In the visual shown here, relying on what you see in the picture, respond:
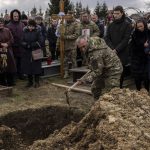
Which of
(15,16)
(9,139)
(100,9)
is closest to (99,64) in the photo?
(9,139)

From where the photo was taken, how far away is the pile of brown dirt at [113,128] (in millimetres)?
4812

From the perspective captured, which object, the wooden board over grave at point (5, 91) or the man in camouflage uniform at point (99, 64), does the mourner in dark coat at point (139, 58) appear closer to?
the man in camouflage uniform at point (99, 64)

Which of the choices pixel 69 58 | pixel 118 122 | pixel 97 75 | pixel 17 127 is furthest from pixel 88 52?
pixel 69 58

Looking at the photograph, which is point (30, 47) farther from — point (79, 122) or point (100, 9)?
point (100, 9)

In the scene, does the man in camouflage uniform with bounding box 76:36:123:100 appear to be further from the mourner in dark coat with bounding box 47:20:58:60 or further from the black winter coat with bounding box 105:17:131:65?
the mourner in dark coat with bounding box 47:20:58:60

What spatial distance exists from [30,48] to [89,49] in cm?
420

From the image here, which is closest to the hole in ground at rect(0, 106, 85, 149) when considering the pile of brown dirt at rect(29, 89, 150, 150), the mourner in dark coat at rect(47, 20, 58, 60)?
the pile of brown dirt at rect(29, 89, 150, 150)

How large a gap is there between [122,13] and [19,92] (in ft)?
10.5

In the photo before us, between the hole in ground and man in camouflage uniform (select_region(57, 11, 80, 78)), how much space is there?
3973mm

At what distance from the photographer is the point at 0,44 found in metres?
11.1

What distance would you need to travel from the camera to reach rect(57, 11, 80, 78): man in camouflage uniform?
484 inches

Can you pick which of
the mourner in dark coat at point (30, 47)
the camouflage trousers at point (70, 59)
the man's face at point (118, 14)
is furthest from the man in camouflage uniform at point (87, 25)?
the man's face at point (118, 14)

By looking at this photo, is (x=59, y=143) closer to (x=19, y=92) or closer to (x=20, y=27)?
(x=19, y=92)

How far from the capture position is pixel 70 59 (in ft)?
42.2
